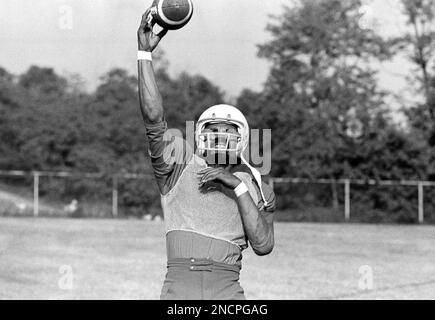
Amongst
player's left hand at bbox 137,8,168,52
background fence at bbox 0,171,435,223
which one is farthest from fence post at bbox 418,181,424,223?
player's left hand at bbox 137,8,168,52

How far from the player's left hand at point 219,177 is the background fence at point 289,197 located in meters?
28.5

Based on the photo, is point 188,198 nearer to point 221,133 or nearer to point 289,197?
point 221,133

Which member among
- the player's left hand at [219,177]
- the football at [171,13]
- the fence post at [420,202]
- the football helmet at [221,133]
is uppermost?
the football at [171,13]

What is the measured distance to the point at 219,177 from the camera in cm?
350

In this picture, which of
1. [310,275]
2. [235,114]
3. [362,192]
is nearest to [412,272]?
→ [310,275]

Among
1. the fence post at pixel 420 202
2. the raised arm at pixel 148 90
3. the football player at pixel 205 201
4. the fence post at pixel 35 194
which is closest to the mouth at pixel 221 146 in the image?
the football player at pixel 205 201

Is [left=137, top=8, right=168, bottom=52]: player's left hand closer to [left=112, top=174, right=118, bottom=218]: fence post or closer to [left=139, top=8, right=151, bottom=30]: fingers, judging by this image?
[left=139, top=8, right=151, bottom=30]: fingers

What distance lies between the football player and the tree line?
28.6 m

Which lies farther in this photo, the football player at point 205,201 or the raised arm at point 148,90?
the raised arm at point 148,90

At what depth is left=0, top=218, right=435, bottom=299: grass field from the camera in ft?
36.7

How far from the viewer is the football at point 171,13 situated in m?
3.85

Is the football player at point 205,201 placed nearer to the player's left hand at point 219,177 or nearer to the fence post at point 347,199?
the player's left hand at point 219,177

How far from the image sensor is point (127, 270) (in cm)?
1352

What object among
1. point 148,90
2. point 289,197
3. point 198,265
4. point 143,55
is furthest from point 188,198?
point 289,197
